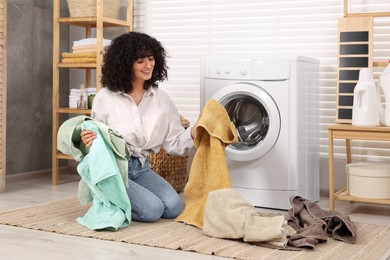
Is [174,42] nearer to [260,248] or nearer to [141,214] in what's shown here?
[141,214]

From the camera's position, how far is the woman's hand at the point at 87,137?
3086mm

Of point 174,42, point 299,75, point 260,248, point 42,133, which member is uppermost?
point 174,42

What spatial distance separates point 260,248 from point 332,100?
1.73 meters

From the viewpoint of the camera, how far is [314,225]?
2.92 meters

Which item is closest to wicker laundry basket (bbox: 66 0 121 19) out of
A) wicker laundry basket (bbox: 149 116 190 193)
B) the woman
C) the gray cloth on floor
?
wicker laundry basket (bbox: 149 116 190 193)

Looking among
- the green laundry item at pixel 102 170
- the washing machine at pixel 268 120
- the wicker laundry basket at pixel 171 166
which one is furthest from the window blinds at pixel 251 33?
the green laundry item at pixel 102 170

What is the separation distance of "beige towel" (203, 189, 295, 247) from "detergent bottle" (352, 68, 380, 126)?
3.21 feet

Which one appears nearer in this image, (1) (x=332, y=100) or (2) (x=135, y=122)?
(2) (x=135, y=122)

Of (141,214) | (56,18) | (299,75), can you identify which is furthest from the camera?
(56,18)

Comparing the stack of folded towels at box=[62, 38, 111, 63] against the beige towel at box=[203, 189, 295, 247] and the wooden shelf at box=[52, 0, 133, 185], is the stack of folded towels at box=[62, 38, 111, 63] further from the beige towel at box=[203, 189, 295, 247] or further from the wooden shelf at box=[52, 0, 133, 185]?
the beige towel at box=[203, 189, 295, 247]

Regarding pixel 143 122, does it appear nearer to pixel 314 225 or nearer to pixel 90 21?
pixel 314 225

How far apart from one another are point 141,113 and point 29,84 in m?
1.71

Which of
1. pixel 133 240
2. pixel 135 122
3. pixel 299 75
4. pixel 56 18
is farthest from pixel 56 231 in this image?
pixel 56 18

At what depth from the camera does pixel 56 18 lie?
461 cm
